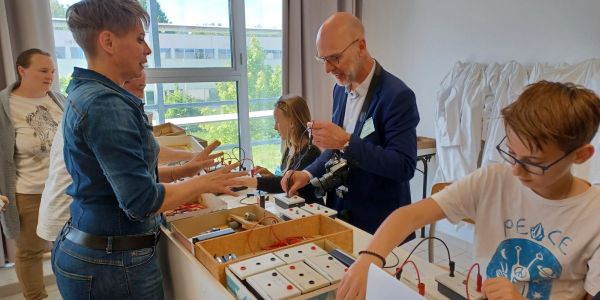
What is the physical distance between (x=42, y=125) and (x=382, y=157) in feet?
6.51

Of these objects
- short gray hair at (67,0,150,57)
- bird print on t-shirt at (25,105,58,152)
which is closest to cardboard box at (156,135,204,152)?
bird print on t-shirt at (25,105,58,152)

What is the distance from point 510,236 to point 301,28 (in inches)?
116

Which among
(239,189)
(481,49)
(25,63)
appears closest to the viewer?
(239,189)

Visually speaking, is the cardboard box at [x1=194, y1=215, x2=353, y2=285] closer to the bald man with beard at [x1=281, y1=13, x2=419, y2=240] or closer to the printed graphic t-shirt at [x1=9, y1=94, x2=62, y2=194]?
the bald man with beard at [x1=281, y1=13, x2=419, y2=240]

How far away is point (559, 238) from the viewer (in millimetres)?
958

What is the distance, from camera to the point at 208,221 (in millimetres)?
1546

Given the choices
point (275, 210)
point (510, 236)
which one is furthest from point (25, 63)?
point (510, 236)

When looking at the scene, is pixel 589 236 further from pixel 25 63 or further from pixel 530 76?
pixel 25 63

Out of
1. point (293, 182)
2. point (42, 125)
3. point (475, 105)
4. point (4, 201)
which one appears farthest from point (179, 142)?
point (475, 105)

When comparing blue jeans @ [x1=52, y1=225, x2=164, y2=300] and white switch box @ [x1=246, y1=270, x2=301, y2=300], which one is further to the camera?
blue jeans @ [x1=52, y1=225, x2=164, y2=300]

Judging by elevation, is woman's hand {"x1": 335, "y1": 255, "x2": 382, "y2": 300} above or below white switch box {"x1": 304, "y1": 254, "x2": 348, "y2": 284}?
above

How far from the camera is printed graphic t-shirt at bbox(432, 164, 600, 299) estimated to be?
93 cm

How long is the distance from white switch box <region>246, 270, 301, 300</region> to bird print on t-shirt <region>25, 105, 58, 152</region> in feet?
6.17

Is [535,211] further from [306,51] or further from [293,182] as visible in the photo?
[306,51]
